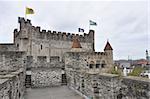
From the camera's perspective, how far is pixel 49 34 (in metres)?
26.2

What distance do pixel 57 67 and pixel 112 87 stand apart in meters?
10.2

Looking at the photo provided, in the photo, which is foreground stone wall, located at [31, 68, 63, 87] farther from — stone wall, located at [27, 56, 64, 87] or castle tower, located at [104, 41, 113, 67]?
castle tower, located at [104, 41, 113, 67]

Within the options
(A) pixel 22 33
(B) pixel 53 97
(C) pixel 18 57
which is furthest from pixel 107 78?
(A) pixel 22 33

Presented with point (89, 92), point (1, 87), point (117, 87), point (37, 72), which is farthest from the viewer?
point (37, 72)

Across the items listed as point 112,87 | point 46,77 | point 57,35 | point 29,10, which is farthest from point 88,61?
point 112,87

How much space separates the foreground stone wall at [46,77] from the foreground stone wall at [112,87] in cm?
496

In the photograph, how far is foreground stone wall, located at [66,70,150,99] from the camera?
17.2ft

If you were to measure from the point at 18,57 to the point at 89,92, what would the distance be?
7.17 meters

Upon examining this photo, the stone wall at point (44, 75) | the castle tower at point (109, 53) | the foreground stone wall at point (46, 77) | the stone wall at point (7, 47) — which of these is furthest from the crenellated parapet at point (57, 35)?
the foreground stone wall at point (46, 77)

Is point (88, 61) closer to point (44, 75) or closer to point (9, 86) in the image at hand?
point (44, 75)

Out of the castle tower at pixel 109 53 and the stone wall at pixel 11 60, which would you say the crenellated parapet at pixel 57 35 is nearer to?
the castle tower at pixel 109 53

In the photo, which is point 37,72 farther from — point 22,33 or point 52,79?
point 22,33

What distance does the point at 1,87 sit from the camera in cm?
454

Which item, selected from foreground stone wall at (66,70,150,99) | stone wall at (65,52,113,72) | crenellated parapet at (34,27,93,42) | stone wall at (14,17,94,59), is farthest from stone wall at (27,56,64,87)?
crenellated parapet at (34,27,93,42)
